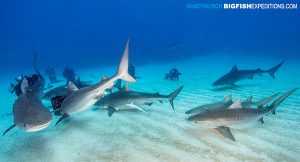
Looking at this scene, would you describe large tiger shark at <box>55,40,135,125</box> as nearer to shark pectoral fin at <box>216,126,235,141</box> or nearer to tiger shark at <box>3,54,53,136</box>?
tiger shark at <box>3,54,53,136</box>

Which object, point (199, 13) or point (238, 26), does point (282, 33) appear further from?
point (199, 13)

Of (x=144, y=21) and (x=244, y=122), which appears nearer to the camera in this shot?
(x=244, y=122)

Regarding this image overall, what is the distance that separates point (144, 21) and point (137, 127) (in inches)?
3678

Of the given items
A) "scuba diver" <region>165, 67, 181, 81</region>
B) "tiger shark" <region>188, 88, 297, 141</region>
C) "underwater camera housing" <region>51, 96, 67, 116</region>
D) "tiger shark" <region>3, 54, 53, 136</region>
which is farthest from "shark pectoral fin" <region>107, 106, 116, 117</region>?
"scuba diver" <region>165, 67, 181, 81</region>

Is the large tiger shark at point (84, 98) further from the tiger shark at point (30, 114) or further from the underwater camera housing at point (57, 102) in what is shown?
the underwater camera housing at point (57, 102)

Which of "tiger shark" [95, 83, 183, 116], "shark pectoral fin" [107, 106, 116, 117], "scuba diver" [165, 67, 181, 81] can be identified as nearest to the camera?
"shark pectoral fin" [107, 106, 116, 117]

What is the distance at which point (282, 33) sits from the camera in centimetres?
8362

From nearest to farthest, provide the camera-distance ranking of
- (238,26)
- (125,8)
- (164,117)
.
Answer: (164,117) < (125,8) < (238,26)

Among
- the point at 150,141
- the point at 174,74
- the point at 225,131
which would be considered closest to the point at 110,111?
the point at 150,141

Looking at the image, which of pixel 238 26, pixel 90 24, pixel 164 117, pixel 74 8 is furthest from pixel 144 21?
pixel 164 117

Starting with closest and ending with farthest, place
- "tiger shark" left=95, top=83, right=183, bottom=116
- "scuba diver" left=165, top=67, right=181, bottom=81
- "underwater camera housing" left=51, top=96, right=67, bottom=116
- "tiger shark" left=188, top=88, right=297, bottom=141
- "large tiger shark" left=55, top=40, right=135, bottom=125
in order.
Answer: "large tiger shark" left=55, top=40, right=135, bottom=125, "tiger shark" left=188, top=88, right=297, bottom=141, "underwater camera housing" left=51, top=96, right=67, bottom=116, "tiger shark" left=95, top=83, right=183, bottom=116, "scuba diver" left=165, top=67, right=181, bottom=81

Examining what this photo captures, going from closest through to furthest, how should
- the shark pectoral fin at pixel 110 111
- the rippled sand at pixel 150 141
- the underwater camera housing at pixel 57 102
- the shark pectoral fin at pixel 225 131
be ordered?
the rippled sand at pixel 150 141 < the shark pectoral fin at pixel 225 131 < the underwater camera housing at pixel 57 102 < the shark pectoral fin at pixel 110 111

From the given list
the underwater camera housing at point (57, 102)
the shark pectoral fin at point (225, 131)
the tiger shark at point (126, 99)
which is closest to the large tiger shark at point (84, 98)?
the underwater camera housing at point (57, 102)

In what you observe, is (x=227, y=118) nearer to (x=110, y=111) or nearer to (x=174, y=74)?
(x=110, y=111)
